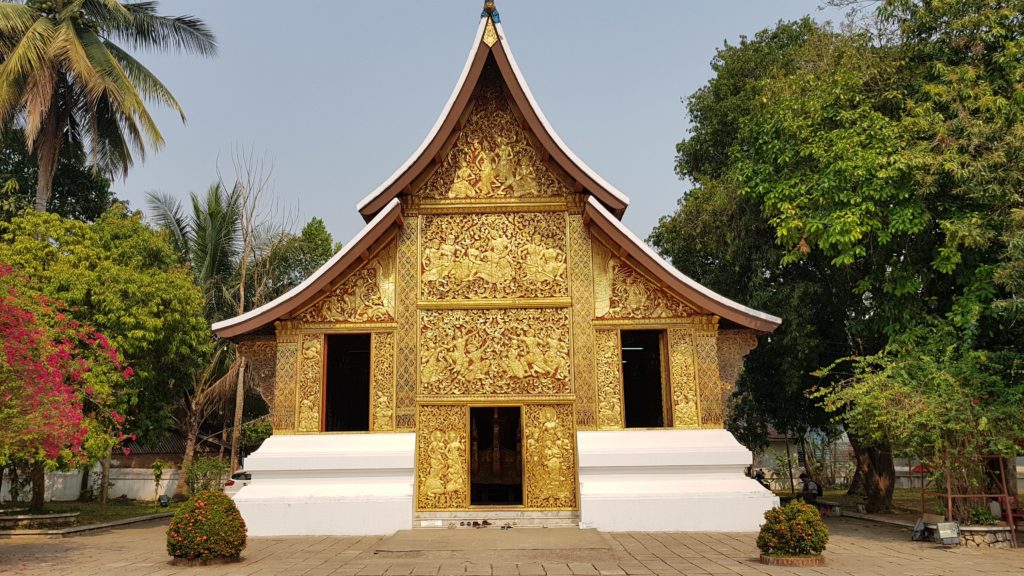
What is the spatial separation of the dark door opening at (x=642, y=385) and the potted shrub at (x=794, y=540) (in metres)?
7.25

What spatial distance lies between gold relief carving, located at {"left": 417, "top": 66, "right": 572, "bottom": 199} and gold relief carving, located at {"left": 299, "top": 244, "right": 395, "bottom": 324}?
1379 mm

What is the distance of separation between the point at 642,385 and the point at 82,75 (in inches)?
588

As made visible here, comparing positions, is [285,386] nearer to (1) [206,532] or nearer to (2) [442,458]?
(2) [442,458]

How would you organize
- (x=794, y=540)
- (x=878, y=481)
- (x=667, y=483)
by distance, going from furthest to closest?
1. (x=878, y=481)
2. (x=667, y=483)
3. (x=794, y=540)

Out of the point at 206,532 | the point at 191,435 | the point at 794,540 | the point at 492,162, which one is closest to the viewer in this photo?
the point at 794,540

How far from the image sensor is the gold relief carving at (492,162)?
10.9m

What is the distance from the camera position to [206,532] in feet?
25.2

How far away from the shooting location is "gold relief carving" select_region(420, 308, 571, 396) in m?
10.2

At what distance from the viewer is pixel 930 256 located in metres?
11.4

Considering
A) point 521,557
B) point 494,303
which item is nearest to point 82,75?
point 494,303

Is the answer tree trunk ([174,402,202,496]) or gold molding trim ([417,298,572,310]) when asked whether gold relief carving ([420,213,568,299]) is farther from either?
tree trunk ([174,402,202,496])

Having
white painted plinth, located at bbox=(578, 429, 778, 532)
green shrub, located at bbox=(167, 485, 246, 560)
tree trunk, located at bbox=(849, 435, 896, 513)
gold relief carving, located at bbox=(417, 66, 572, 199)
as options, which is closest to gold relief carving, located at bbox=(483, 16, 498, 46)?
gold relief carving, located at bbox=(417, 66, 572, 199)

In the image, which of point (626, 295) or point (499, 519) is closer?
point (499, 519)

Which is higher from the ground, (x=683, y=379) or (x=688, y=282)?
(x=688, y=282)
